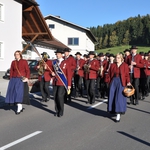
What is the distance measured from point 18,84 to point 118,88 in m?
2.95

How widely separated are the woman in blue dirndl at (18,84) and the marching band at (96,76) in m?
0.13

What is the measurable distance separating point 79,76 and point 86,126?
5375mm

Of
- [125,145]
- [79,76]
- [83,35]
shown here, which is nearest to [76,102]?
[79,76]

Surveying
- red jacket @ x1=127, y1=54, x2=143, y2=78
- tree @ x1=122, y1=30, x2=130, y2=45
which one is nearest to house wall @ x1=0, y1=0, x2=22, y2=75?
red jacket @ x1=127, y1=54, x2=143, y2=78

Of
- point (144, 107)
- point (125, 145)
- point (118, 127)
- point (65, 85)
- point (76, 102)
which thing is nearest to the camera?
point (125, 145)

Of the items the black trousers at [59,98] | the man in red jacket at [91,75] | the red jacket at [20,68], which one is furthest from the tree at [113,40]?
the black trousers at [59,98]

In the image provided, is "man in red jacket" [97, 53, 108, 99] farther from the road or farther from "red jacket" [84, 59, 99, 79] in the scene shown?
the road

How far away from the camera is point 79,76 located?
479 inches

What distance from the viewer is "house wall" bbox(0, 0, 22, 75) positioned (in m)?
22.5

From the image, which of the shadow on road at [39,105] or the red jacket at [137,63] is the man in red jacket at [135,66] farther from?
the shadow on road at [39,105]

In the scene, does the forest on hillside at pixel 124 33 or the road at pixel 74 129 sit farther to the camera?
the forest on hillside at pixel 124 33

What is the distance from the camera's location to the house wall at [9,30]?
885 inches

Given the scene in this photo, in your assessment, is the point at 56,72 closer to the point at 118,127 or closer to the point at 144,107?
the point at 118,127

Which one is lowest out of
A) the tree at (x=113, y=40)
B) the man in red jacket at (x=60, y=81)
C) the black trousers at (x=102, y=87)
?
the black trousers at (x=102, y=87)
